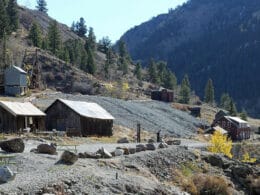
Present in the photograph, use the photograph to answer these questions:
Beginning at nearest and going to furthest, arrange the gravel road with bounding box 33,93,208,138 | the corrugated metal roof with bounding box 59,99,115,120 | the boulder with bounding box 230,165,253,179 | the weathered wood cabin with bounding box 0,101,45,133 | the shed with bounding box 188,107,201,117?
the boulder with bounding box 230,165,253,179 < the weathered wood cabin with bounding box 0,101,45,133 < the corrugated metal roof with bounding box 59,99,115,120 < the gravel road with bounding box 33,93,208,138 < the shed with bounding box 188,107,201,117

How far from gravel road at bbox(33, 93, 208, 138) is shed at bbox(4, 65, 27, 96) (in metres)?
4.84

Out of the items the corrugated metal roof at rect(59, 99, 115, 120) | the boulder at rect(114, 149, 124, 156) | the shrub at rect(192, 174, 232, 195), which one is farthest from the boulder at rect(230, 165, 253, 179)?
the corrugated metal roof at rect(59, 99, 115, 120)

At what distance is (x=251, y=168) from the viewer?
40.5 meters

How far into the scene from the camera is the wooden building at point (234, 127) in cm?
11069

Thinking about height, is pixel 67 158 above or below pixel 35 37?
below

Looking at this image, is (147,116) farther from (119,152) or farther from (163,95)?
(119,152)

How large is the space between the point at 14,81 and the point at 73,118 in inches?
1329

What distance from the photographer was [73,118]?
221 ft

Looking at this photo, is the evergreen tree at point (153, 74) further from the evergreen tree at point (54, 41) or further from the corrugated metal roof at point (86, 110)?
the corrugated metal roof at point (86, 110)

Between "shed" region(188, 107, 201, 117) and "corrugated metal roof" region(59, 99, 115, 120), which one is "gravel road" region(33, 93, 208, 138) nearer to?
"shed" region(188, 107, 201, 117)

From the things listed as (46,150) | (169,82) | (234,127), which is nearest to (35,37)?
(169,82)

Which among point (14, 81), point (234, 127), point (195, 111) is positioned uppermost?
point (14, 81)

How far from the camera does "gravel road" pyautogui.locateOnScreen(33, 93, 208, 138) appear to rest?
3540 inches

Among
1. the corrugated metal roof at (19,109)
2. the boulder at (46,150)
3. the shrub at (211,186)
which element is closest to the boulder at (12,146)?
the boulder at (46,150)
